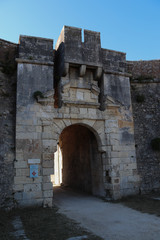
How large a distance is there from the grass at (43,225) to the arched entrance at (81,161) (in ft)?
9.26

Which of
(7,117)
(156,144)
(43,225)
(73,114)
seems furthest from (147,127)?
(43,225)

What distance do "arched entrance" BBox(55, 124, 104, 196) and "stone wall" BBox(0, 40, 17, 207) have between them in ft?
11.5

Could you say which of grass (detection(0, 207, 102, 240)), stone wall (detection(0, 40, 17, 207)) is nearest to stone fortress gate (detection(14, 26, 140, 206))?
stone wall (detection(0, 40, 17, 207))

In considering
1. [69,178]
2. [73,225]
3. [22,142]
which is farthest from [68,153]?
[73,225]

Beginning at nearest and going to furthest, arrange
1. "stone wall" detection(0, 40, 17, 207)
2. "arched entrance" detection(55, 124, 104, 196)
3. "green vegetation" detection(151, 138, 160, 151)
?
"stone wall" detection(0, 40, 17, 207)
"green vegetation" detection(151, 138, 160, 151)
"arched entrance" detection(55, 124, 104, 196)

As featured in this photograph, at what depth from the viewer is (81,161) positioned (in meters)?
10.1

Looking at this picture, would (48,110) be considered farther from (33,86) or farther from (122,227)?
(122,227)

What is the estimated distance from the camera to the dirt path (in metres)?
3.99

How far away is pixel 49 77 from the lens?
748cm

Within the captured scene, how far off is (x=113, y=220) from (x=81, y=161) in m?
5.21

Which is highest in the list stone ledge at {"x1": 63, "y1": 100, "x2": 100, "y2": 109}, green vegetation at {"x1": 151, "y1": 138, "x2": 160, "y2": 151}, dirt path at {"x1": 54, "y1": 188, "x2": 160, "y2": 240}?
stone ledge at {"x1": 63, "y1": 100, "x2": 100, "y2": 109}

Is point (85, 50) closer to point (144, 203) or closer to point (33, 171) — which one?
point (33, 171)

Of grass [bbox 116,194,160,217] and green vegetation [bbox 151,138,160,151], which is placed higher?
green vegetation [bbox 151,138,160,151]

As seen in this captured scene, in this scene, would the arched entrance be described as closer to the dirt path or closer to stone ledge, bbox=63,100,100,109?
stone ledge, bbox=63,100,100,109
